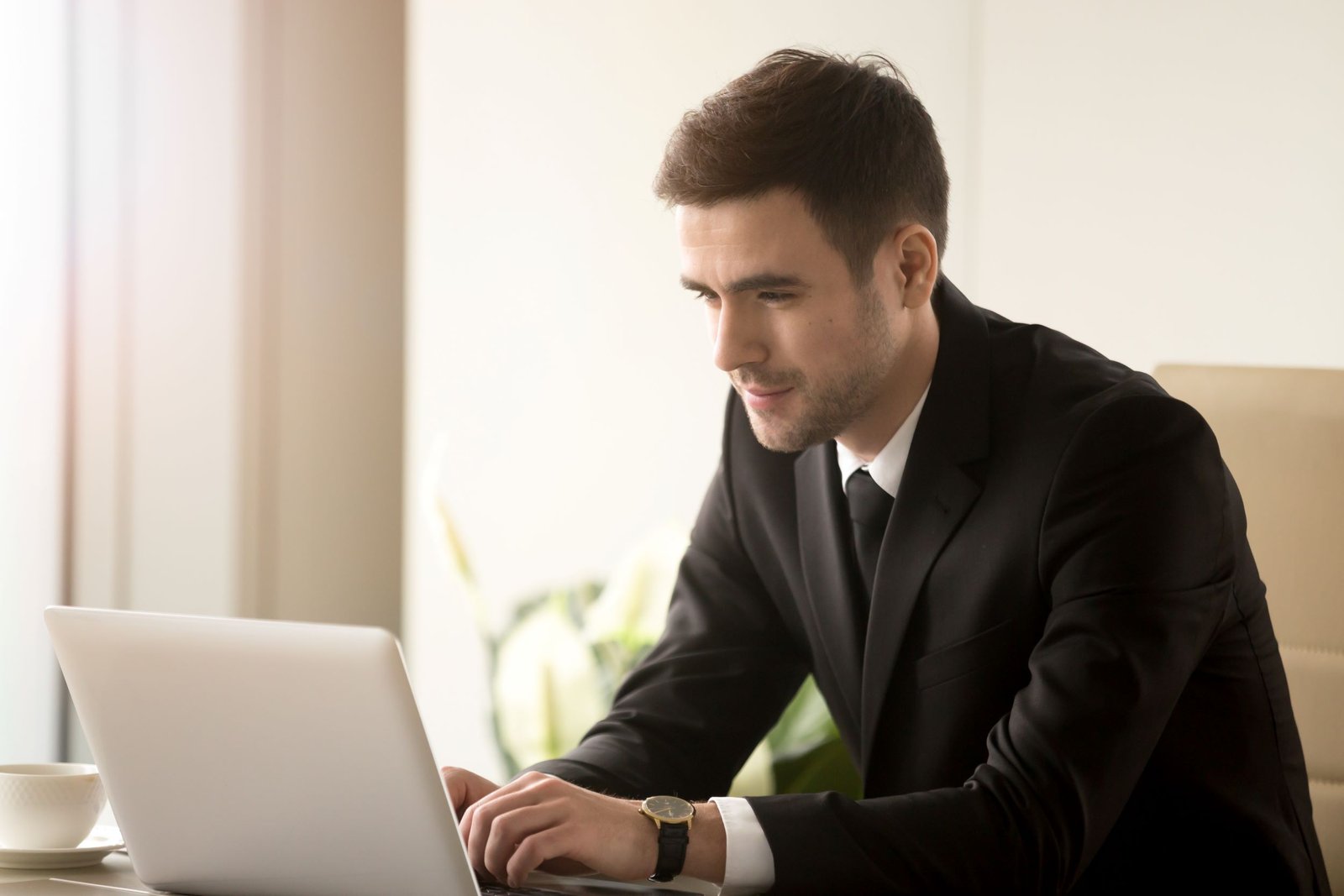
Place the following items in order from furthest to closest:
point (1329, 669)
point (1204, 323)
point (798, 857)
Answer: point (1204, 323) < point (1329, 669) < point (798, 857)

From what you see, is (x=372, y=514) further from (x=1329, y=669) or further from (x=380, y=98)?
(x=1329, y=669)

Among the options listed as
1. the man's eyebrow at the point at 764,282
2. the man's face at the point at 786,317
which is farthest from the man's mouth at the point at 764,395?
the man's eyebrow at the point at 764,282

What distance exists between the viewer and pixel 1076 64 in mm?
2188

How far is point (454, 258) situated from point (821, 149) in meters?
1.58

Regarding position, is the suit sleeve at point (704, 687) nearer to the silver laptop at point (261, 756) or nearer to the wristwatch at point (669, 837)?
the wristwatch at point (669, 837)

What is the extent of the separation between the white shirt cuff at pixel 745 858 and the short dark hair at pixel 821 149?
0.59 metres

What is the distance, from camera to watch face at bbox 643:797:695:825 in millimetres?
1052

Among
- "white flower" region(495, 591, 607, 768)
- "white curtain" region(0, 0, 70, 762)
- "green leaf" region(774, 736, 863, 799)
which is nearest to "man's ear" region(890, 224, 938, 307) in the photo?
"green leaf" region(774, 736, 863, 799)

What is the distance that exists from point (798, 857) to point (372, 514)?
1.92m

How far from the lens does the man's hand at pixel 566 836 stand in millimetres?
1007

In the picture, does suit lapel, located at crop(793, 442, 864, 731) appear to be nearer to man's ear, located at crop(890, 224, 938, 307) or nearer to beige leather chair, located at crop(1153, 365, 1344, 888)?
man's ear, located at crop(890, 224, 938, 307)

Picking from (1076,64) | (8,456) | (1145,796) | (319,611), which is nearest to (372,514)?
(319,611)

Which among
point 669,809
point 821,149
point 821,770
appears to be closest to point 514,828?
point 669,809

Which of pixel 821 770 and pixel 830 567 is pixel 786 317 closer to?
pixel 830 567
